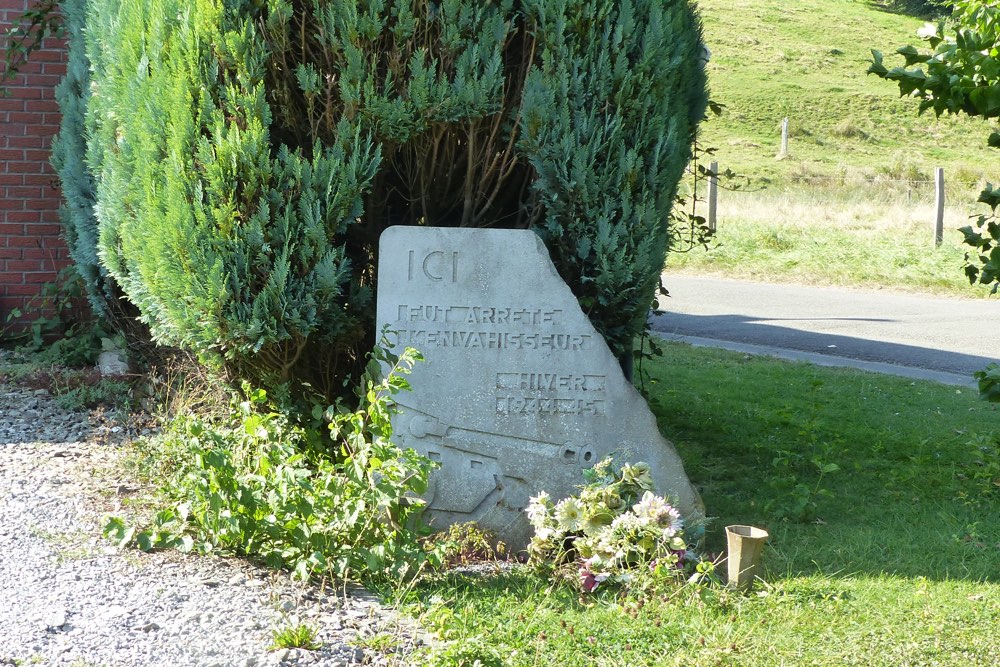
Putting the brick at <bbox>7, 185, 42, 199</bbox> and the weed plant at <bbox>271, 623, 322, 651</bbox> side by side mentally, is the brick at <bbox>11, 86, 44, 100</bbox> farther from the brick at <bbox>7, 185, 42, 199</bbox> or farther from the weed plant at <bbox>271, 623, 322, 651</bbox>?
the weed plant at <bbox>271, 623, 322, 651</bbox>

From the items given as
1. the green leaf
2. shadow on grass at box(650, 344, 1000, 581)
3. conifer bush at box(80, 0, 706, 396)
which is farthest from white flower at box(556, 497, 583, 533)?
the green leaf

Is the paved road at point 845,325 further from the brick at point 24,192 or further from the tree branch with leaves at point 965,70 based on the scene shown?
the brick at point 24,192

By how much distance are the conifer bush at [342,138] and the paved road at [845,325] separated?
517 cm

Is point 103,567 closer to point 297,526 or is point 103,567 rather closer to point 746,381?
point 297,526

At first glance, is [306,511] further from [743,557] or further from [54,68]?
[54,68]

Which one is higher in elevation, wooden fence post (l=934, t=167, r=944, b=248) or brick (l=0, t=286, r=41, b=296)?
wooden fence post (l=934, t=167, r=944, b=248)

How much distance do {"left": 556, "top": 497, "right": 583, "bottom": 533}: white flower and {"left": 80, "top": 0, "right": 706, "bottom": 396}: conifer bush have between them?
995 millimetres

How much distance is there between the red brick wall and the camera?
736 centimetres

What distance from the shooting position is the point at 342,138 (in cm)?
419

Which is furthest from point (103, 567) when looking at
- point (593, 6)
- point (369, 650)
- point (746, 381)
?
point (746, 381)

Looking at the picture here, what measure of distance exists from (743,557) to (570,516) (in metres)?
0.65

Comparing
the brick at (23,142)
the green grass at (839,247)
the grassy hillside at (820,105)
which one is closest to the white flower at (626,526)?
the brick at (23,142)

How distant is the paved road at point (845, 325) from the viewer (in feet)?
30.7

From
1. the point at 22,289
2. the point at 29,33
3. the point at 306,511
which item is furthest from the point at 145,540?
the point at 29,33
